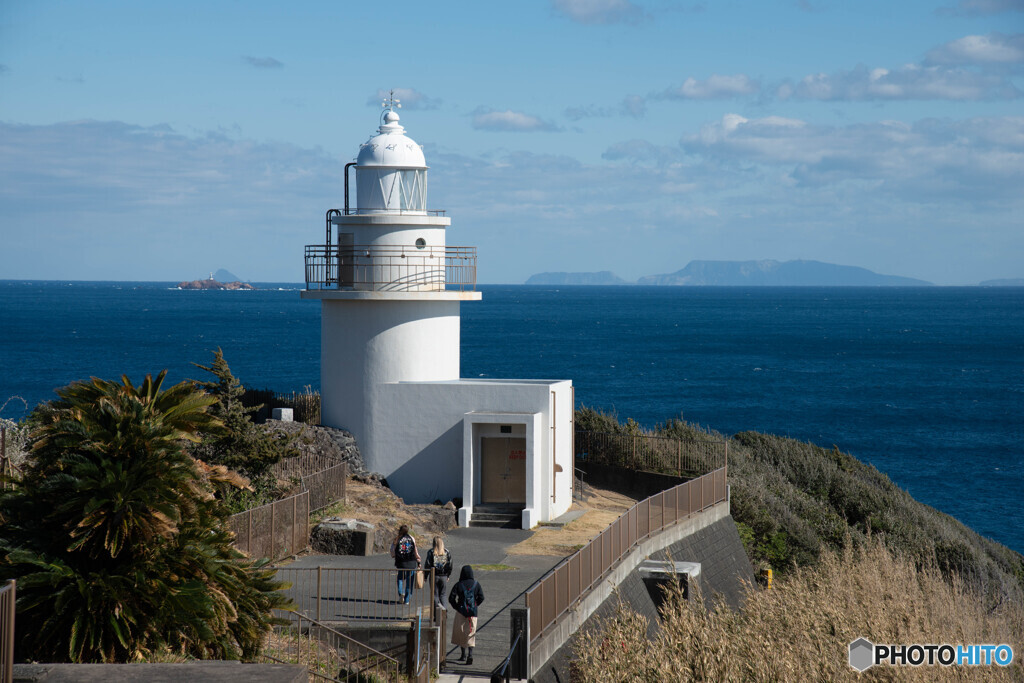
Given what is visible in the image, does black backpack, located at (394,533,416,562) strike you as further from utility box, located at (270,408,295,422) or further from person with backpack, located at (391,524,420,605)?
utility box, located at (270,408,295,422)

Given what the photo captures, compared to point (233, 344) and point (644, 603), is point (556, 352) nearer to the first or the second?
point (233, 344)

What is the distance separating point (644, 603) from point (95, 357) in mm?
84337

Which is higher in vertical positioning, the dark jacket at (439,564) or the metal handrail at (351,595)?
the dark jacket at (439,564)

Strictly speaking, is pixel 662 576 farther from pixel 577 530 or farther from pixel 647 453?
A: pixel 647 453

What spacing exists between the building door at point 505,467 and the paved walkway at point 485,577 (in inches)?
48.4

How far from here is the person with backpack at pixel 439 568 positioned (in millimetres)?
14219

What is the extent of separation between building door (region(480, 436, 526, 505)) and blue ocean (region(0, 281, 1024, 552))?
21450 mm

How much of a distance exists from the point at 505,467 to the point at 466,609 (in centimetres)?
950

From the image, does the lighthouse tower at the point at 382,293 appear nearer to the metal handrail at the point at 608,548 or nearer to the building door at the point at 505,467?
the building door at the point at 505,467

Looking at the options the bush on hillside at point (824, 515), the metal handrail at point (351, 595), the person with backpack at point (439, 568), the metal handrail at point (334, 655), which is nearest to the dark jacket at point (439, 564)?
the person with backpack at point (439, 568)

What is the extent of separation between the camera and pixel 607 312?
195 meters

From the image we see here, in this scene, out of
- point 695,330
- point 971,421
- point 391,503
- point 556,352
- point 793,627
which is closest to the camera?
point 793,627

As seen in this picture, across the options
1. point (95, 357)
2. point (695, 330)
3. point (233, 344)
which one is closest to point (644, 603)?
point (95, 357)

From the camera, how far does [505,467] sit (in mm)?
22625
